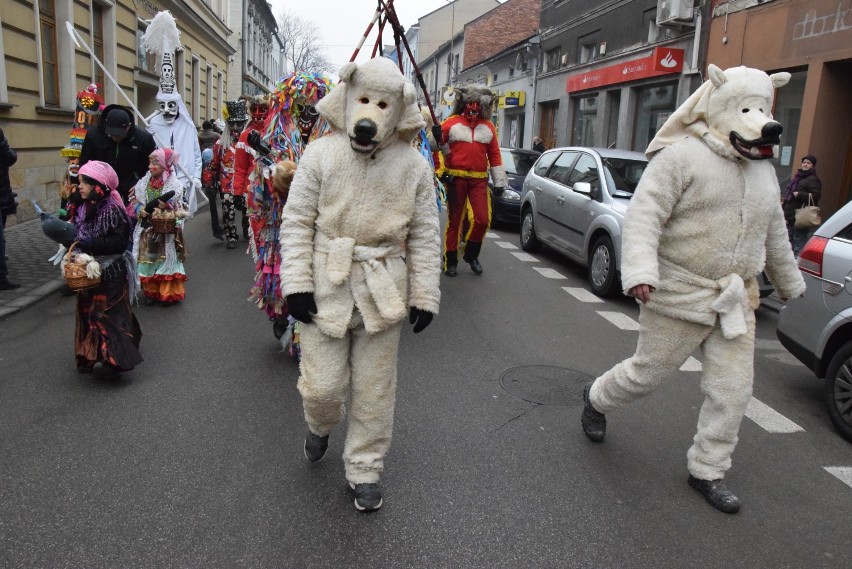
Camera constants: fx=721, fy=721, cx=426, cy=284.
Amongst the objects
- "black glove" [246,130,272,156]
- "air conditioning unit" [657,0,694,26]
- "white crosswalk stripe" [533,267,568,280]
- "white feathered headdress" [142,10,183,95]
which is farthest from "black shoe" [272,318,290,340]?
"air conditioning unit" [657,0,694,26]

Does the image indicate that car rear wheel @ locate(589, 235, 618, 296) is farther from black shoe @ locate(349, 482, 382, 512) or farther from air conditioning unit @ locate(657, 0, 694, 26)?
air conditioning unit @ locate(657, 0, 694, 26)

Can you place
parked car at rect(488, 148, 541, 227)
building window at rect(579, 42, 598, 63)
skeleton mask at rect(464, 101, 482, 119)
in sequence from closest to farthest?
skeleton mask at rect(464, 101, 482, 119) < parked car at rect(488, 148, 541, 227) < building window at rect(579, 42, 598, 63)

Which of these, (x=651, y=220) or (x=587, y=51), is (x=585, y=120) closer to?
(x=587, y=51)

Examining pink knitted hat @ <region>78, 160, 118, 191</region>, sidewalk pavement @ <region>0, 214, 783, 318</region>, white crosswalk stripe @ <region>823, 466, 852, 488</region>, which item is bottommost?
sidewalk pavement @ <region>0, 214, 783, 318</region>

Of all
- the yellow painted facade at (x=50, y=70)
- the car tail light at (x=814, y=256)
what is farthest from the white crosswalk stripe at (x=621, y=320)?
the yellow painted facade at (x=50, y=70)

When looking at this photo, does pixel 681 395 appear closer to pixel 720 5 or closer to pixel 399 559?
pixel 399 559

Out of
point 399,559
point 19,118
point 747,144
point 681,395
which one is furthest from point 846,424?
point 19,118

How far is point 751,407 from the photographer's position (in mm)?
4691

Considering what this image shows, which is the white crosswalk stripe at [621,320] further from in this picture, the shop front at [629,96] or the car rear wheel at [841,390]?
the shop front at [629,96]

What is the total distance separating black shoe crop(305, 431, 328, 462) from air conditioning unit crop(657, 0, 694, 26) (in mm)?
16329

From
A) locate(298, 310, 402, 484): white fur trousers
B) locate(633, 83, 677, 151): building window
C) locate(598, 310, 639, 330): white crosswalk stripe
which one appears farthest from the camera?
locate(633, 83, 677, 151): building window

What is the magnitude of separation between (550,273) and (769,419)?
4.96m

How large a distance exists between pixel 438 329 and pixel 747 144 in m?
3.51

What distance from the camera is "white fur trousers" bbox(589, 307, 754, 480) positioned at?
3.31m
